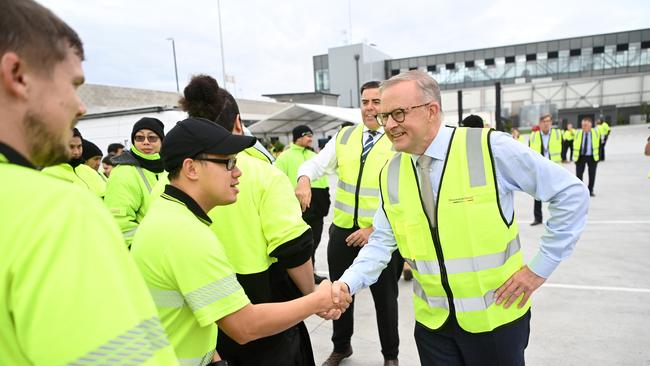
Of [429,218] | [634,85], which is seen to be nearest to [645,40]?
[634,85]

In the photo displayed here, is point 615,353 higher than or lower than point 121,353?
lower

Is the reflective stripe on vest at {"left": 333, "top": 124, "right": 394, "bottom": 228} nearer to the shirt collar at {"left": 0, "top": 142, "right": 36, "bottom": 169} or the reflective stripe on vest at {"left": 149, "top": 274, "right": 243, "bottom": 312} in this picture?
the reflective stripe on vest at {"left": 149, "top": 274, "right": 243, "bottom": 312}

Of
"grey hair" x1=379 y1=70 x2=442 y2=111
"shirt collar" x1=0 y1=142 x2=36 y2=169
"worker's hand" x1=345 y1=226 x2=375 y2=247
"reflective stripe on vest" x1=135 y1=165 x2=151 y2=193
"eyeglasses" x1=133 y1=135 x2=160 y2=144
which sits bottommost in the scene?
"worker's hand" x1=345 y1=226 x2=375 y2=247

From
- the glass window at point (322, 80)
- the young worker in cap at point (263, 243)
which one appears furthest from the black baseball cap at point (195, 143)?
the glass window at point (322, 80)

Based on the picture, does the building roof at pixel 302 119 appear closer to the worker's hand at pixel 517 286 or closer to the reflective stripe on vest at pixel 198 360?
the worker's hand at pixel 517 286

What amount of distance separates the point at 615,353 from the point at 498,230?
2.43 metres

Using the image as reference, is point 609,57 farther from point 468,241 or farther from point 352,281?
point 352,281

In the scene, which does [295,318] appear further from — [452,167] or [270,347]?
[452,167]

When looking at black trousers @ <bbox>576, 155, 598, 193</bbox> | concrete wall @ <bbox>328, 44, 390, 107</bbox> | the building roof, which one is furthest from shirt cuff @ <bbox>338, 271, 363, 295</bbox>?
concrete wall @ <bbox>328, 44, 390, 107</bbox>

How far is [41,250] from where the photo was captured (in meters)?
0.62

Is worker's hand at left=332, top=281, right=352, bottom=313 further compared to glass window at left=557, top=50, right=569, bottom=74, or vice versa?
glass window at left=557, top=50, right=569, bottom=74

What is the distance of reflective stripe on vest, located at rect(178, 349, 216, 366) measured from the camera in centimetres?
148

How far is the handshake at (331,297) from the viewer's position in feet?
6.10

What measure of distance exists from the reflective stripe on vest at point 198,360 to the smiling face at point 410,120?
133 cm
